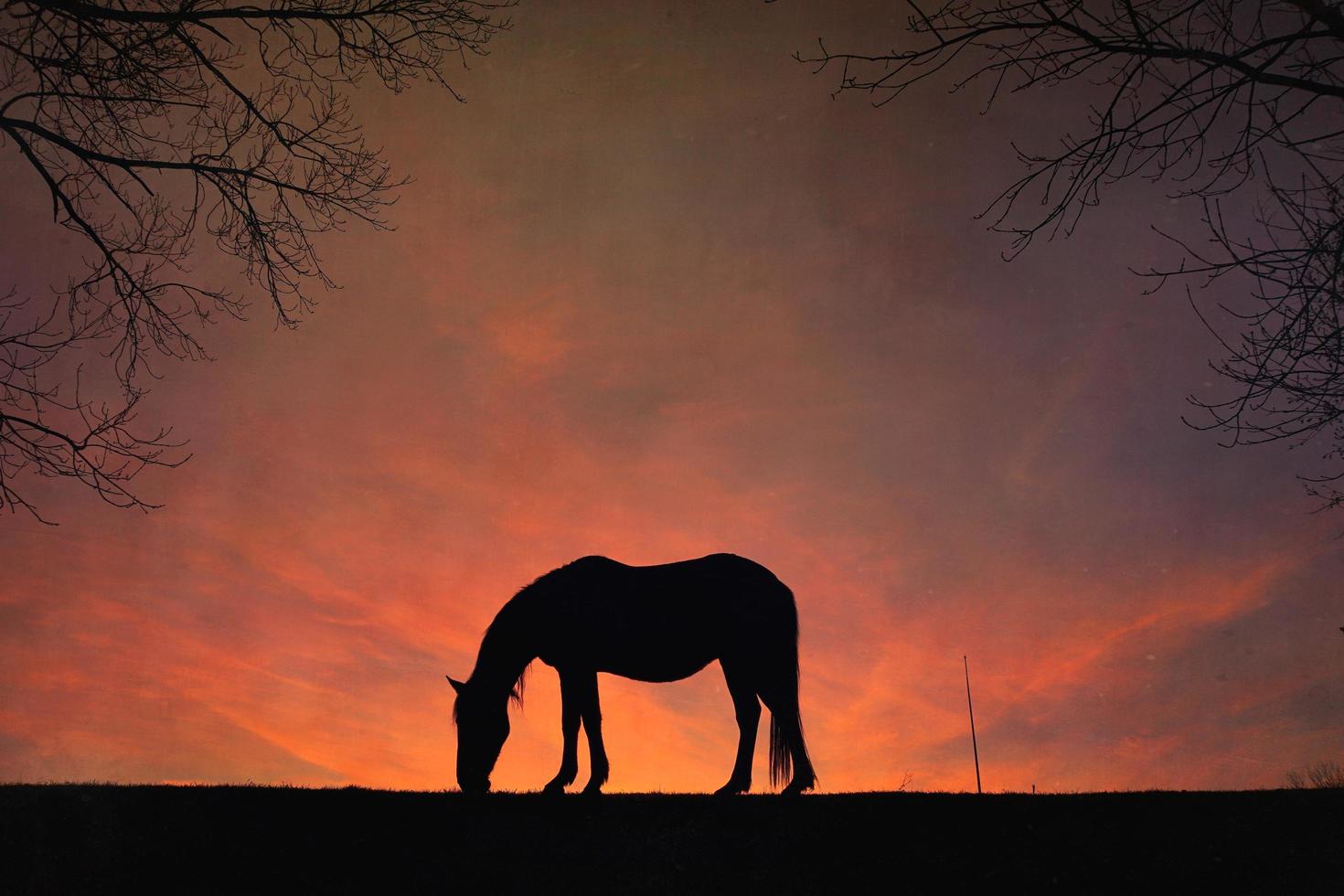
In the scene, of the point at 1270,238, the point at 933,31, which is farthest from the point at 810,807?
the point at 933,31

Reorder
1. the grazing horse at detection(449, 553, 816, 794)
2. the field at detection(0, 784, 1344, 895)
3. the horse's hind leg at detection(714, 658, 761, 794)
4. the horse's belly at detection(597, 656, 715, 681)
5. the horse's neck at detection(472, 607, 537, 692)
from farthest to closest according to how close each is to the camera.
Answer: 1. the horse's neck at detection(472, 607, 537, 692)
2. the horse's belly at detection(597, 656, 715, 681)
3. the grazing horse at detection(449, 553, 816, 794)
4. the horse's hind leg at detection(714, 658, 761, 794)
5. the field at detection(0, 784, 1344, 895)

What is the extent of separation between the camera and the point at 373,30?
8633 mm

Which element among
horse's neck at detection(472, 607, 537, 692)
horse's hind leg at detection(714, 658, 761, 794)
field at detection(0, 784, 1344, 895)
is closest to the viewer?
→ field at detection(0, 784, 1344, 895)

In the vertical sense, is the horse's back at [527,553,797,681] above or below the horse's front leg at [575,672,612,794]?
above

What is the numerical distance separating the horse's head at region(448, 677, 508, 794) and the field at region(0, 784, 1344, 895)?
6.90ft

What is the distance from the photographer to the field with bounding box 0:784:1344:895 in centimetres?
754

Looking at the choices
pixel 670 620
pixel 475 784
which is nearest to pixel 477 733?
pixel 475 784

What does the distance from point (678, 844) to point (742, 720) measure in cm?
320

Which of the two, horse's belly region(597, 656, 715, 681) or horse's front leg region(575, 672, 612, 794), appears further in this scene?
horse's belly region(597, 656, 715, 681)

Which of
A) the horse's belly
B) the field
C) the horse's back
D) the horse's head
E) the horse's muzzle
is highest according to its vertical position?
the horse's back

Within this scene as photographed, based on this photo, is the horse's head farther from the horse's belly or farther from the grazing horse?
the horse's belly

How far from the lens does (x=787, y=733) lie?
11016mm

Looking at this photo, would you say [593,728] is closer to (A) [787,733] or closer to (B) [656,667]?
(B) [656,667]

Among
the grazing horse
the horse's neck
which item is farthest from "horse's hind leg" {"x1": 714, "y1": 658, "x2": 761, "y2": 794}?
the horse's neck
